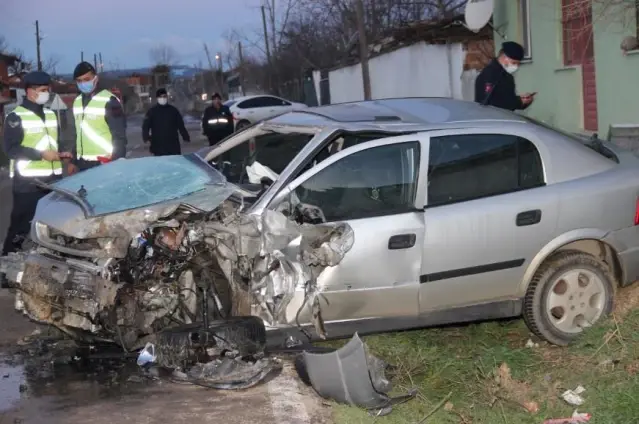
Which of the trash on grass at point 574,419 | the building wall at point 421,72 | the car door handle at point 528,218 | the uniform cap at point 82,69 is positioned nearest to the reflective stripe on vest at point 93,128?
the uniform cap at point 82,69

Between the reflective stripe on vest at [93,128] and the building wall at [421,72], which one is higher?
the building wall at [421,72]

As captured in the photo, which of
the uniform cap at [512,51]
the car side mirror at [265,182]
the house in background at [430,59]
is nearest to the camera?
the car side mirror at [265,182]

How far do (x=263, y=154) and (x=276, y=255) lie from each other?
1407 mm

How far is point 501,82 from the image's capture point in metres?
8.11

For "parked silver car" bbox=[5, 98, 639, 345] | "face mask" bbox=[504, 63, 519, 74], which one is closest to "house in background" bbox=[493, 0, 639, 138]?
"face mask" bbox=[504, 63, 519, 74]

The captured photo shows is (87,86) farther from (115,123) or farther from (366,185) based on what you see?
(366,185)

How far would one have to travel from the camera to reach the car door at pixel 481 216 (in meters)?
5.23

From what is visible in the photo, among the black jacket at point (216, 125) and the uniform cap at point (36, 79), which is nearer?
the uniform cap at point (36, 79)

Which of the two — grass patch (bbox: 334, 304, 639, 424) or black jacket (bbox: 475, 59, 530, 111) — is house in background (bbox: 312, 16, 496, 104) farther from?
grass patch (bbox: 334, 304, 639, 424)

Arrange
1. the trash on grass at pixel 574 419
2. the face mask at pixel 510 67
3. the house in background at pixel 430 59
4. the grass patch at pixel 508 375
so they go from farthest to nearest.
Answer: the house in background at pixel 430 59
the face mask at pixel 510 67
the grass patch at pixel 508 375
the trash on grass at pixel 574 419

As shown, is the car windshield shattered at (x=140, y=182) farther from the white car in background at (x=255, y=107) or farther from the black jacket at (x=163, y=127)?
the white car in background at (x=255, y=107)

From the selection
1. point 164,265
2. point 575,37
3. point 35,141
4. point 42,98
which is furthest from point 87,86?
point 575,37

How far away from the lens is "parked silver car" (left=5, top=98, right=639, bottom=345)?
497 centimetres

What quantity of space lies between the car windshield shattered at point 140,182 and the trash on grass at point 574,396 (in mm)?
2374
